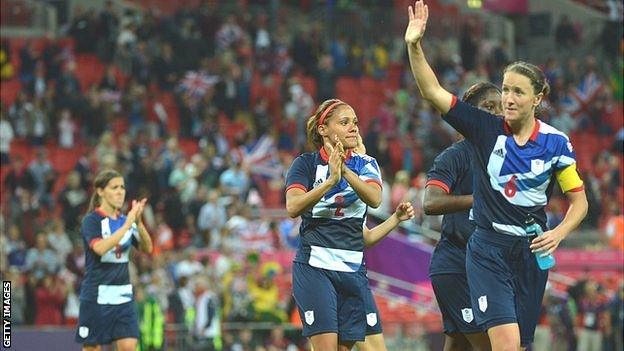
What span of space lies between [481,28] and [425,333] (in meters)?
14.8

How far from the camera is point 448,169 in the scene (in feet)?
31.2

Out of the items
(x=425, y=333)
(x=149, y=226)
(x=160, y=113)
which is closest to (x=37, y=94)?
(x=160, y=113)

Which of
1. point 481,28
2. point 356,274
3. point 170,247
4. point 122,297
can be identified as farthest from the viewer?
point 481,28

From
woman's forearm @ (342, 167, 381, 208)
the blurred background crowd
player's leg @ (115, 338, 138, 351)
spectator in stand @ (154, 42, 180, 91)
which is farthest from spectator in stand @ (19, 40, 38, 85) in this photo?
woman's forearm @ (342, 167, 381, 208)

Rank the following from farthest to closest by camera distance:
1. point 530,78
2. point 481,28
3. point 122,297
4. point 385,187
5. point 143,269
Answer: point 481,28 < point 385,187 < point 143,269 < point 122,297 < point 530,78

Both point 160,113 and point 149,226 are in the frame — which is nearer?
point 149,226

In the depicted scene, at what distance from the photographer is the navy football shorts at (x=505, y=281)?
8.26 meters

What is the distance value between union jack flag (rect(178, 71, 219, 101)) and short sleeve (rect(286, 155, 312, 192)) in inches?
728

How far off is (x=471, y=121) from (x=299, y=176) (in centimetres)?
139


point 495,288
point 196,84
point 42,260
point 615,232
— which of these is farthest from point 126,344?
point 196,84

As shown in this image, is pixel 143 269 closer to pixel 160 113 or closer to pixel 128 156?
pixel 128 156

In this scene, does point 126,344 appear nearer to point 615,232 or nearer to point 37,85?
point 615,232

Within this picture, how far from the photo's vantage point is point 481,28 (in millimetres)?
31734

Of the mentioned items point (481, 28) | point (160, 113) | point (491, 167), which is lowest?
point (491, 167)
